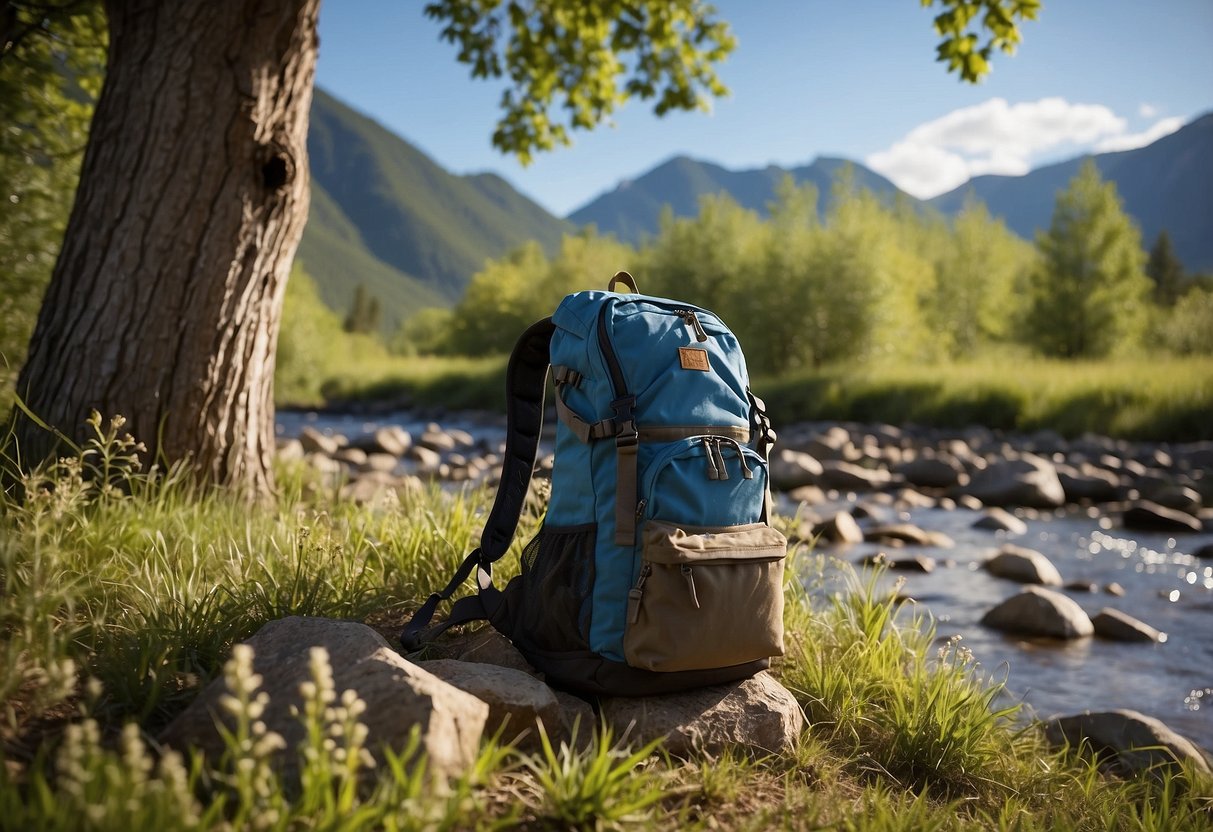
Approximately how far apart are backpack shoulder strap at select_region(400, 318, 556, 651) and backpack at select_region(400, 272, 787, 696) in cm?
8

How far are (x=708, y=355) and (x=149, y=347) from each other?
2.46 m

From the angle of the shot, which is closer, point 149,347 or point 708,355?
point 708,355

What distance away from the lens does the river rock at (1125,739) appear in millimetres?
3150

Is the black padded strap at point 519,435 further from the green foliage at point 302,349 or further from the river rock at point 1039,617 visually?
the green foliage at point 302,349

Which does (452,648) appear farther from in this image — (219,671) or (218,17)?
(218,17)

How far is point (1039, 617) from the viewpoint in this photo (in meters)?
5.08

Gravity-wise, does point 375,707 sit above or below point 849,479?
above

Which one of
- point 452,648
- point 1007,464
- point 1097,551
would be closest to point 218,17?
point 452,648

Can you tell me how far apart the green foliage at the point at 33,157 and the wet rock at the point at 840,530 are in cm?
617

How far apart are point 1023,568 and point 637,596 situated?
5.30 metres

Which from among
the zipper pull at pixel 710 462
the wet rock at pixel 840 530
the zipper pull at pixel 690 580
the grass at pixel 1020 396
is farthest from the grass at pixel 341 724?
the grass at pixel 1020 396

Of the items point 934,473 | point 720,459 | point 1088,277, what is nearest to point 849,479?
point 934,473

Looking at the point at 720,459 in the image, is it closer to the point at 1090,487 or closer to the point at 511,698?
the point at 511,698

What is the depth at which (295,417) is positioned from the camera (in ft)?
81.9
